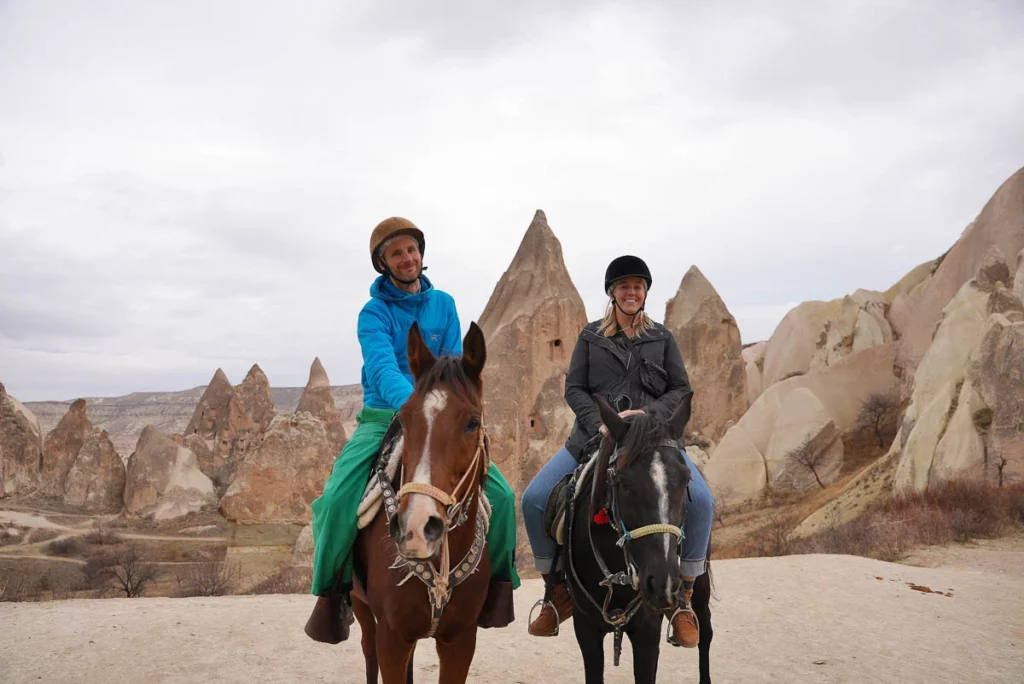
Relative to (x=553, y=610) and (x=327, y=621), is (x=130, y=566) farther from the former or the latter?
(x=553, y=610)

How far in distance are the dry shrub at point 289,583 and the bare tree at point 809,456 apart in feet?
48.5

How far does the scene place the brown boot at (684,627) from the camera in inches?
135

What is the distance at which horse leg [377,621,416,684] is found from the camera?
306 cm

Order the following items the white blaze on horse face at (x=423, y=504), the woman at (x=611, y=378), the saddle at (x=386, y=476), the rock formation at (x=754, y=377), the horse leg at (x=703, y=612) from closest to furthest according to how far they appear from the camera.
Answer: the white blaze on horse face at (x=423, y=504) < the saddle at (x=386, y=476) < the woman at (x=611, y=378) < the horse leg at (x=703, y=612) < the rock formation at (x=754, y=377)

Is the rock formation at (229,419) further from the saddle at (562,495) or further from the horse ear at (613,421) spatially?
the horse ear at (613,421)

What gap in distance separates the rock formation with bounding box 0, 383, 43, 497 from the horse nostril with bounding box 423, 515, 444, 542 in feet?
130

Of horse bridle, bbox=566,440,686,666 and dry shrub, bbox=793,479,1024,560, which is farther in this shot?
dry shrub, bbox=793,479,1024,560

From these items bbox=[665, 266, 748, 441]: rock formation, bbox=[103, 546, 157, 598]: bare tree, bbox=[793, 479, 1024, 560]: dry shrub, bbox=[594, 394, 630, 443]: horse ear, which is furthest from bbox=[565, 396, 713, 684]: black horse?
bbox=[665, 266, 748, 441]: rock formation

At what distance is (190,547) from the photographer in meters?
25.7

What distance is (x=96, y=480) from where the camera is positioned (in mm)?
34062

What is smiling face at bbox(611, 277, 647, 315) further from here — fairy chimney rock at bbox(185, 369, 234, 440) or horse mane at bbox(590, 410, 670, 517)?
fairy chimney rock at bbox(185, 369, 234, 440)

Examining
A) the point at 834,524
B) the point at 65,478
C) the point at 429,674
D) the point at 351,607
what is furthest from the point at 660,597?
the point at 65,478

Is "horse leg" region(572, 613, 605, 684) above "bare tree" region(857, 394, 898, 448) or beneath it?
beneath

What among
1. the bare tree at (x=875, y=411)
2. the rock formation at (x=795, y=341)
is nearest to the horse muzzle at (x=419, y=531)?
the bare tree at (x=875, y=411)
